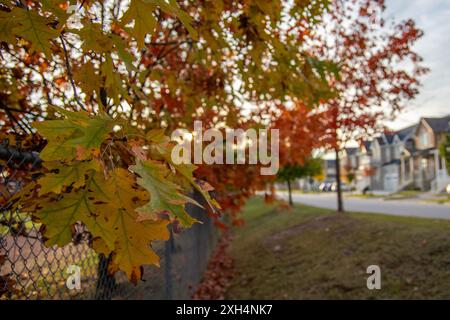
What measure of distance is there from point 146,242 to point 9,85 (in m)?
2.42

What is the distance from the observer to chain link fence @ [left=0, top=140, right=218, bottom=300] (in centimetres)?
204

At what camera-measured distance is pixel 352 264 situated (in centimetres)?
773

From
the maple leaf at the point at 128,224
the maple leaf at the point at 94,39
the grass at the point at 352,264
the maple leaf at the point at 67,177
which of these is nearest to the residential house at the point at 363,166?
the grass at the point at 352,264

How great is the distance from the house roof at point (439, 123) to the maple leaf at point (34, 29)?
154 feet

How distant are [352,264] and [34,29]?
7382 mm

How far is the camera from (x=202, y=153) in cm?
363

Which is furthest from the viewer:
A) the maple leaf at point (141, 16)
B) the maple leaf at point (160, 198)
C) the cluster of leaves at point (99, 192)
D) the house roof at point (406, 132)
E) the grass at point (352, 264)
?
the house roof at point (406, 132)

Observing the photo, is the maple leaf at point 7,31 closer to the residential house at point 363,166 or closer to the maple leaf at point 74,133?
the maple leaf at point 74,133

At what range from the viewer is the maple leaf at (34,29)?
143 centimetres

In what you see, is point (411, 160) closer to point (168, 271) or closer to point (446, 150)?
point (446, 150)

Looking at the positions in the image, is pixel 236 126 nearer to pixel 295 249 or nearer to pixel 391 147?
pixel 295 249

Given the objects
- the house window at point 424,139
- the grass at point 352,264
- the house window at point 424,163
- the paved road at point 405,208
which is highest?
the house window at point 424,139

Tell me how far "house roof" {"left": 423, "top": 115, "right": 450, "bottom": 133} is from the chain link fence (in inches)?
1676

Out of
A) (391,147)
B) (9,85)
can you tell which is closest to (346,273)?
(9,85)
